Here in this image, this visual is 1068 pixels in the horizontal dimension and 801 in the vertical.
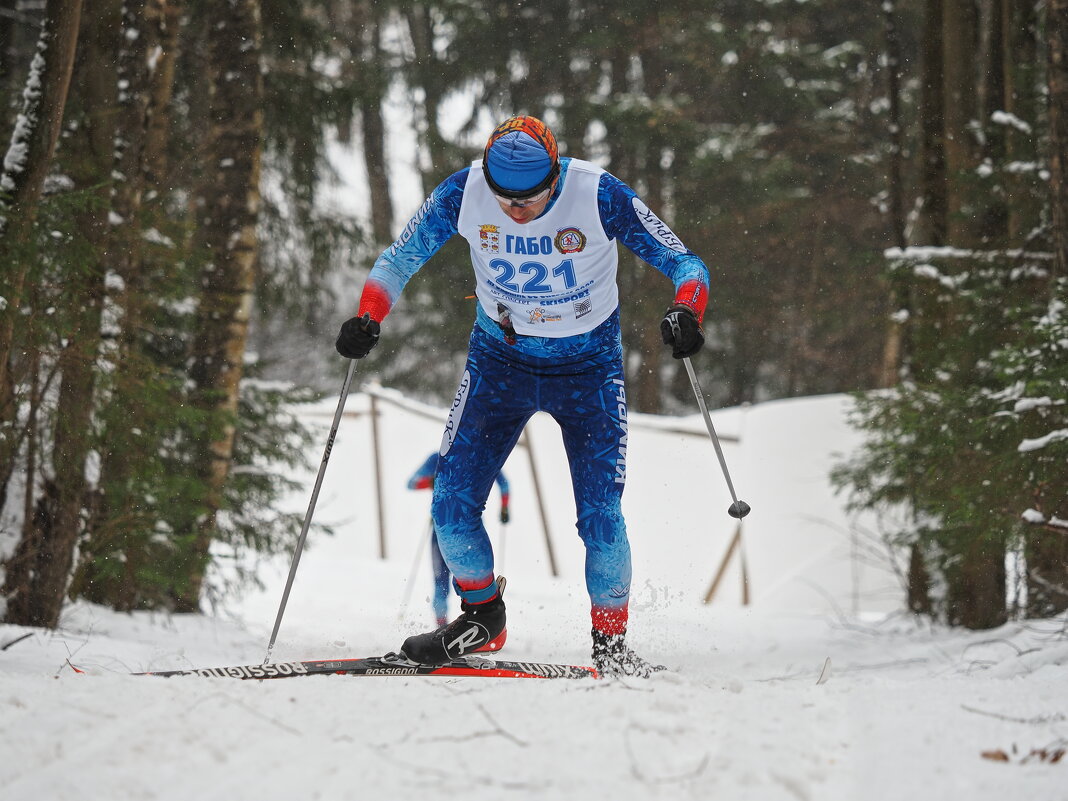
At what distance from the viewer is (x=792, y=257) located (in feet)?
49.7

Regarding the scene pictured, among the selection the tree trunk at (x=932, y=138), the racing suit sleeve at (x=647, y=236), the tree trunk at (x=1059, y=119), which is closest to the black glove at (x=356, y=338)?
the racing suit sleeve at (x=647, y=236)

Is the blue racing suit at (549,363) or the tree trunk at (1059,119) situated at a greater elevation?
the tree trunk at (1059,119)

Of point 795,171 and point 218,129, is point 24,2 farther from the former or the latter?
point 795,171

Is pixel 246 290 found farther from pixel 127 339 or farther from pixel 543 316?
pixel 543 316

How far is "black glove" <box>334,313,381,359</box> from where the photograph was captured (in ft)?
12.2

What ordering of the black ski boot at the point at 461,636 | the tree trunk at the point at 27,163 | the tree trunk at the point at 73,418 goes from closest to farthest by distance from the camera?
the black ski boot at the point at 461,636 < the tree trunk at the point at 27,163 < the tree trunk at the point at 73,418

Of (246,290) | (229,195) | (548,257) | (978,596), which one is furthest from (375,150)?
(548,257)

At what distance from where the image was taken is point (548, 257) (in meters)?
3.70

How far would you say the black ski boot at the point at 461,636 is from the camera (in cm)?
366

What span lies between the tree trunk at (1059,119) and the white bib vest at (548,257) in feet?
9.06

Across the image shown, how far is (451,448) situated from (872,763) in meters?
2.12

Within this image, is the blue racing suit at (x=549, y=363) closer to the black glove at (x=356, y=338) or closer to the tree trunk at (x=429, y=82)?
the black glove at (x=356, y=338)

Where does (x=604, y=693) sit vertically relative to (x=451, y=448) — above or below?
below

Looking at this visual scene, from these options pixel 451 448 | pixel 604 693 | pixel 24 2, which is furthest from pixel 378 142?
pixel 604 693
